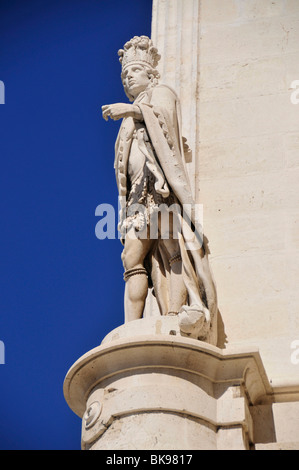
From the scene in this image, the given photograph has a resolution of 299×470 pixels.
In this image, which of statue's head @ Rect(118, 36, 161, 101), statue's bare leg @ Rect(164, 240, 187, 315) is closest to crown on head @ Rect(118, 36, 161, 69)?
statue's head @ Rect(118, 36, 161, 101)

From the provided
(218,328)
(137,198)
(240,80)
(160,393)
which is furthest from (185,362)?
(240,80)

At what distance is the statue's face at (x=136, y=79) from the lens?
29.2 feet

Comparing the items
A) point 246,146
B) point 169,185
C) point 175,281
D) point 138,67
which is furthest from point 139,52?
point 175,281

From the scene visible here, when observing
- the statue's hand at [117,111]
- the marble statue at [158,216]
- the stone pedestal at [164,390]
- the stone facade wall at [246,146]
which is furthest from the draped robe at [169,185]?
the stone facade wall at [246,146]

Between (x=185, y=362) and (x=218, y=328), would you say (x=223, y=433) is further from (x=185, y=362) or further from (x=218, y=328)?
(x=218, y=328)

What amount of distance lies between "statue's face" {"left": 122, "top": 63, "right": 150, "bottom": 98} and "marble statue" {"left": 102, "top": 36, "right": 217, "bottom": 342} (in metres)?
0.18

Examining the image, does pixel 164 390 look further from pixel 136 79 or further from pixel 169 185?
pixel 136 79

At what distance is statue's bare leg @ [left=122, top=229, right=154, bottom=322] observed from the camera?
26.5 feet

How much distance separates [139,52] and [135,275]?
1.95 m

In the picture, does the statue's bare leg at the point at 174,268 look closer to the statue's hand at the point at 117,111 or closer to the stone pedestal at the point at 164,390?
the stone pedestal at the point at 164,390

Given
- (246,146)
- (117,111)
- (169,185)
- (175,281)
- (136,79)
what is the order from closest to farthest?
(175,281)
(169,185)
(117,111)
(136,79)
(246,146)

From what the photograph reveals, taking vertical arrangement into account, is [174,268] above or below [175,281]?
above

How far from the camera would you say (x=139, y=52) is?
29.5ft
